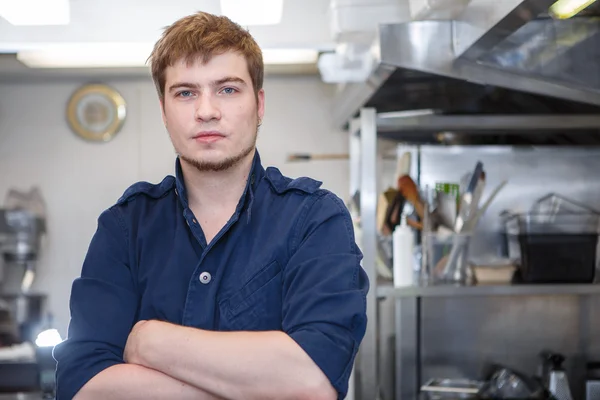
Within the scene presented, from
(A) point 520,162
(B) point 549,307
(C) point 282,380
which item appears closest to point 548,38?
(A) point 520,162

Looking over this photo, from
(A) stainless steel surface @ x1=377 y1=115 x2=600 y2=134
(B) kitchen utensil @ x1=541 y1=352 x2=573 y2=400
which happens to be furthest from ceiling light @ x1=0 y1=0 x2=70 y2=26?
(B) kitchen utensil @ x1=541 y1=352 x2=573 y2=400

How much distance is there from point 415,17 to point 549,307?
1290mm

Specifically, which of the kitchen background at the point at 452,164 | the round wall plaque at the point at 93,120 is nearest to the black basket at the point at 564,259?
the kitchen background at the point at 452,164

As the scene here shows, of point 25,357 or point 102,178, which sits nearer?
point 25,357

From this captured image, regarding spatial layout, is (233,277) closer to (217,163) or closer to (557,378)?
(217,163)

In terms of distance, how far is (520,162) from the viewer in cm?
288

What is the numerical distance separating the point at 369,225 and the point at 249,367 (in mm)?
1315

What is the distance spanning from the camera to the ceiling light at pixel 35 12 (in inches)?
103

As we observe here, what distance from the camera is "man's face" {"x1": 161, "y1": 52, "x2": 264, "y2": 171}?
1.26 m

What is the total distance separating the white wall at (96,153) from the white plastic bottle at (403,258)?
1751 millimetres

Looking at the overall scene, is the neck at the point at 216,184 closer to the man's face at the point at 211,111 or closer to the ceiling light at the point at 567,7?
the man's face at the point at 211,111

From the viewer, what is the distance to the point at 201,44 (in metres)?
1.27

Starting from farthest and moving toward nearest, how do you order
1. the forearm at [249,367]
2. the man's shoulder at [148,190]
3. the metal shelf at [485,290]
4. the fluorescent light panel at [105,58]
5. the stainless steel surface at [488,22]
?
the fluorescent light panel at [105,58] < the metal shelf at [485,290] < the stainless steel surface at [488,22] < the man's shoulder at [148,190] < the forearm at [249,367]

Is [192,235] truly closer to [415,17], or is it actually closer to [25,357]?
[415,17]
